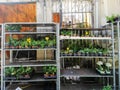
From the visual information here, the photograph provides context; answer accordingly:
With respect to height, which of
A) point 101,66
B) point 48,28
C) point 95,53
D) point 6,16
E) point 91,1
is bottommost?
point 101,66

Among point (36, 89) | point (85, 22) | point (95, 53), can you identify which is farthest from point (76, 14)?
point (36, 89)

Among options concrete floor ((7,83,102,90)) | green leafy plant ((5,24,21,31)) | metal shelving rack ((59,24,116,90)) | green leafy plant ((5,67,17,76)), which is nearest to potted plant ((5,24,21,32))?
green leafy plant ((5,24,21,31))

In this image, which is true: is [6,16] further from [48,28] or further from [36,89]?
[36,89]

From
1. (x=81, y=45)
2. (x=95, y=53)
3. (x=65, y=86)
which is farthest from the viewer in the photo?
(x=81, y=45)

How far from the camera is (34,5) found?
628 cm

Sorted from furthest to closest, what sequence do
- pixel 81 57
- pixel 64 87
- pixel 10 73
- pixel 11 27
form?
pixel 64 87 → pixel 81 57 → pixel 11 27 → pixel 10 73

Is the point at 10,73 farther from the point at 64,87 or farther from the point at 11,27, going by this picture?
the point at 64,87

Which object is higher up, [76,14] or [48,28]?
[76,14]

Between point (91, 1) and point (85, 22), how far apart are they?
75 cm

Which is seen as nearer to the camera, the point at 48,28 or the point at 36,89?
the point at 36,89

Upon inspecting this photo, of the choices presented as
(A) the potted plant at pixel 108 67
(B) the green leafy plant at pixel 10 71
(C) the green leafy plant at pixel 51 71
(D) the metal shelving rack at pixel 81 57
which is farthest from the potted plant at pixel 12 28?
(A) the potted plant at pixel 108 67

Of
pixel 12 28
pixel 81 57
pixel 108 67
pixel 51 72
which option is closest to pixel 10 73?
pixel 51 72

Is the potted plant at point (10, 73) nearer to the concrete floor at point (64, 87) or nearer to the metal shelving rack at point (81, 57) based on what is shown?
the concrete floor at point (64, 87)

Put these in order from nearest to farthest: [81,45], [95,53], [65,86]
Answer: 1. [95,53]
2. [65,86]
3. [81,45]
